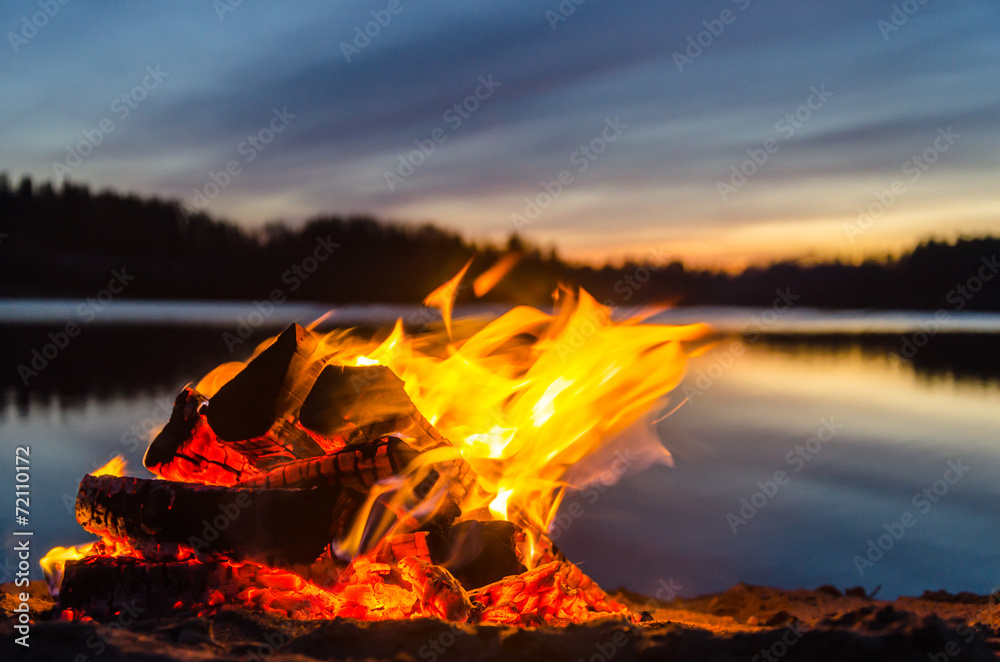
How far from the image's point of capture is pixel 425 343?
459 centimetres

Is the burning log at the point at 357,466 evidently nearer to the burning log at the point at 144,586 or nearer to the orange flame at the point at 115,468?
the burning log at the point at 144,586

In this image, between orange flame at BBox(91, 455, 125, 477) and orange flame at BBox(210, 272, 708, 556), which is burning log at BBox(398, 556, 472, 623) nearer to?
orange flame at BBox(210, 272, 708, 556)

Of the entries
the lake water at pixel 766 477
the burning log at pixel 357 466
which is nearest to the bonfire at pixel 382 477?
the burning log at pixel 357 466

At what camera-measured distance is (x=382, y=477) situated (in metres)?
3.37

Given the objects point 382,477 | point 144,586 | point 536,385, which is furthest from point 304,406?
point 536,385

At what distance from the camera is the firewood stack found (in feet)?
10.6

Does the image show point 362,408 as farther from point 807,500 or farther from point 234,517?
point 807,500

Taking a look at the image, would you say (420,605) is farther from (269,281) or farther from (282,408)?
(269,281)

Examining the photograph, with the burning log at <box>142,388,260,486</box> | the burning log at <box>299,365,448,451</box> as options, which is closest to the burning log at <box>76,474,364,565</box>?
the burning log at <box>142,388,260,486</box>

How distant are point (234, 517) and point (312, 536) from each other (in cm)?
43

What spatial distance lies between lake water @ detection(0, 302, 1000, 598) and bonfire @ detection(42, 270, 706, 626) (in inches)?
65.2

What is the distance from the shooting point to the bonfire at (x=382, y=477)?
3273 mm

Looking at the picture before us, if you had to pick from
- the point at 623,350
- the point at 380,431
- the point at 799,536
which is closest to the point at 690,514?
the point at 799,536

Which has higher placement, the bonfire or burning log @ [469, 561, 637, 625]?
the bonfire
